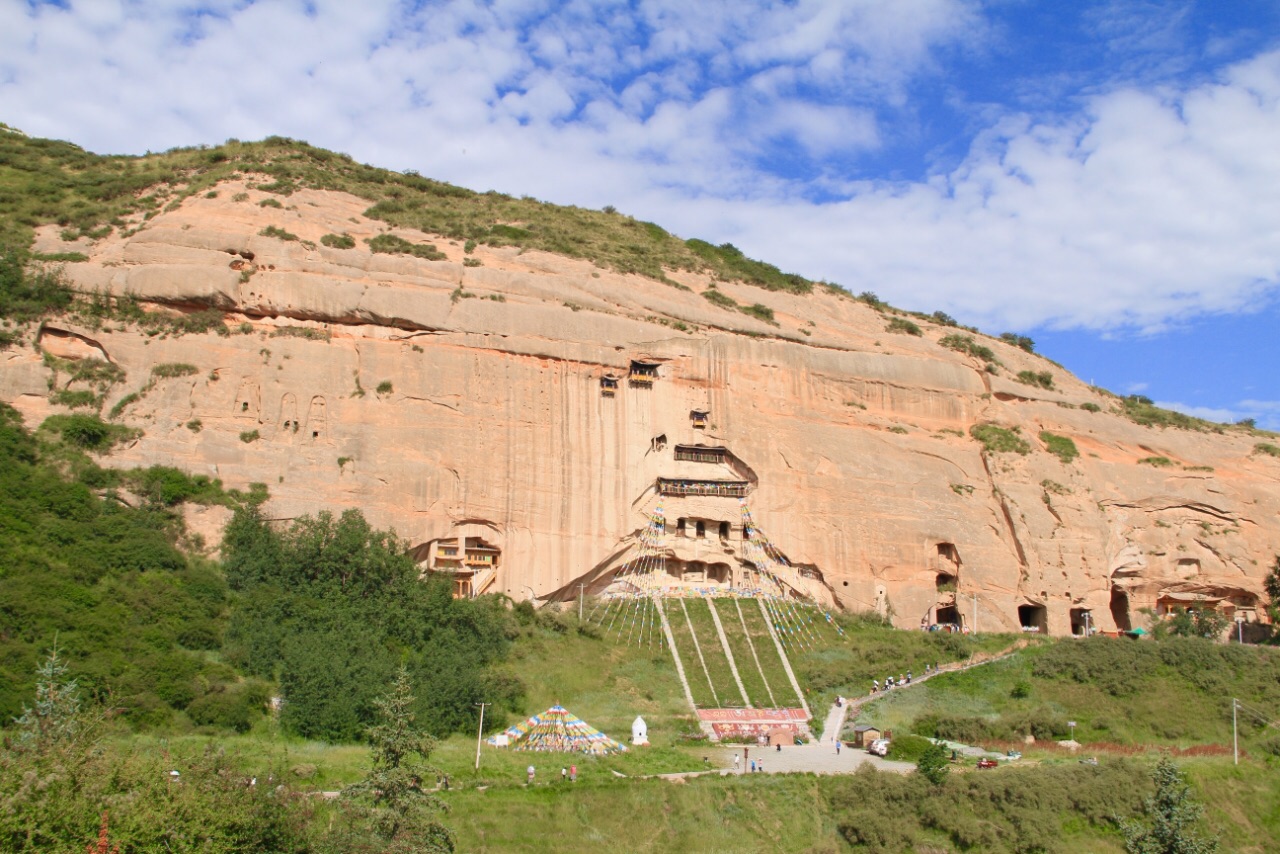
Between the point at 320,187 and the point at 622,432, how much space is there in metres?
17.0

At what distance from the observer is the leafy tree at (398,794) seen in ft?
54.4

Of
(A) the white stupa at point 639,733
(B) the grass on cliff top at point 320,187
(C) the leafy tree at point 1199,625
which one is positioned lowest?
(A) the white stupa at point 639,733

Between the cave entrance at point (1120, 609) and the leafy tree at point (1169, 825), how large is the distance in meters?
17.9

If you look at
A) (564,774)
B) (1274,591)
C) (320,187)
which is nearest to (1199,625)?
(1274,591)

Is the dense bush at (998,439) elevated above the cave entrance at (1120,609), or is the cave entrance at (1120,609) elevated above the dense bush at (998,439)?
the dense bush at (998,439)

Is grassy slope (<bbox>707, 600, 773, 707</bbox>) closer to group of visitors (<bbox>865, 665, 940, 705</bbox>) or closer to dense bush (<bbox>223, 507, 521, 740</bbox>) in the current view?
group of visitors (<bbox>865, 665, 940, 705</bbox>)

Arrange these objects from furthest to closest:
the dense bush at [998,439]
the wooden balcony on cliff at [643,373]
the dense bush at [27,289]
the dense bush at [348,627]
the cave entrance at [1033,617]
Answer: the dense bush at [998,439] < the cave entrance at [1033,617] < the wooden balcony on cliff at [643,373] < the dense bush at [27,289] < the dense bush at [348,627]

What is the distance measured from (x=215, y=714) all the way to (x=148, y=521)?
28.2 ft

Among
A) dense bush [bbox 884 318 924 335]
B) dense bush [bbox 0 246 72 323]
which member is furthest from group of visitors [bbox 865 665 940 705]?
dense bush [bbox 0 246 72 323]

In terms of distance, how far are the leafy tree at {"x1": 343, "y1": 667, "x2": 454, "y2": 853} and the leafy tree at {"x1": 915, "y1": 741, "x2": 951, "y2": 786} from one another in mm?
12590

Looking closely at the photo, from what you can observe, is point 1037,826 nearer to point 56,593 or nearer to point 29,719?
point 29,719

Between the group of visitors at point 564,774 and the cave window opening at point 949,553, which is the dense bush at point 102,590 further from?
the cave window opening at point 949,553

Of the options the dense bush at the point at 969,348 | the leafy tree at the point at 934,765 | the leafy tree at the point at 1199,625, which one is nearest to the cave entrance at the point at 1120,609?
the leafy tree at the point at 1199,625

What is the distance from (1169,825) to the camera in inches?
977
